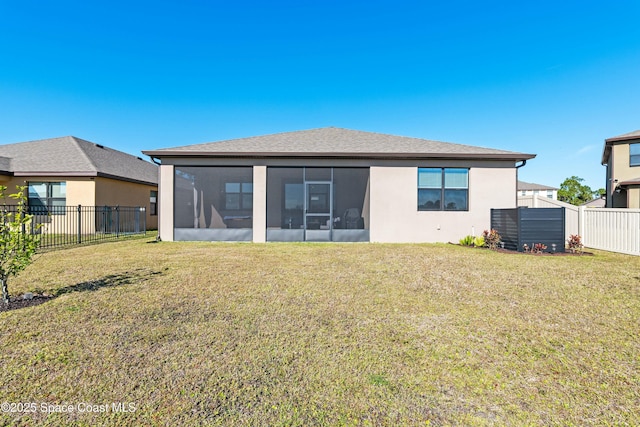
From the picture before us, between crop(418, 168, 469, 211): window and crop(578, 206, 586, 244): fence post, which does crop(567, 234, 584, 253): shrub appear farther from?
crop(418, 168, 469, 211): window

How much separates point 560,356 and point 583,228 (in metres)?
10.6

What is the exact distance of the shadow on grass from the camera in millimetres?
4059

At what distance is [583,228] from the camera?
1038 cm

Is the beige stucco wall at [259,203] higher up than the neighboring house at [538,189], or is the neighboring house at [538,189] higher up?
the neighboring house at [538,189]

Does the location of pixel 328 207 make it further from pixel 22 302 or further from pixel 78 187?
pixel 78 187

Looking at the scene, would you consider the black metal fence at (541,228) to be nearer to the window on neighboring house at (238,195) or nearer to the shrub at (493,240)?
the shrub at (493,240)

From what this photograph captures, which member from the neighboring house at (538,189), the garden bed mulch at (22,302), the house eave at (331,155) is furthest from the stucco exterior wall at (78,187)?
the neighboring house at (538,189)

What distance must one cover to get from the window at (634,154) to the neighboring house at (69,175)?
29.7m

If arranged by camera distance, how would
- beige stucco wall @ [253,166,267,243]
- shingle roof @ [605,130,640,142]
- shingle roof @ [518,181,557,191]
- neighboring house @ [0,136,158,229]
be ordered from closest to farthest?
beige stucco wall @ [253,166,267,243]
neighboring house @ [0,136,158,229]
shingle roof @ [605,130,640,142]
shingle roof @ [518,181,557,191]

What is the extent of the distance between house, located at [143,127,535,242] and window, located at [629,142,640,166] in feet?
39.8

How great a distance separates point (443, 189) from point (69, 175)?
1791 cm

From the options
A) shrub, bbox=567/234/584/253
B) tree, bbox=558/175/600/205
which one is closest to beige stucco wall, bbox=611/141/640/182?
shrub, bbox=567/234/584/253

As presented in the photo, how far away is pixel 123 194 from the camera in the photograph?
16500 millimetres

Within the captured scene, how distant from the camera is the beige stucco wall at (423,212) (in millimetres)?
11484
